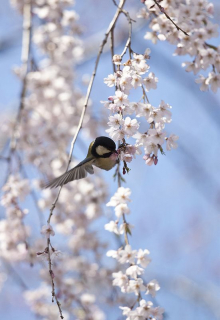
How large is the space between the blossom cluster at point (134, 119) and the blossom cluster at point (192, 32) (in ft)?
1.74

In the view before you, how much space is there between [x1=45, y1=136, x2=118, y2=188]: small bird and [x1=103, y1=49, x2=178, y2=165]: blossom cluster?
10 centimetres

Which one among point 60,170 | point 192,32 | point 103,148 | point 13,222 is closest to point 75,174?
point 103,148

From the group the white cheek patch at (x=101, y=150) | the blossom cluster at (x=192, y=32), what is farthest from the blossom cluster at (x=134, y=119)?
the blossom cluster at (x=192, y=32)

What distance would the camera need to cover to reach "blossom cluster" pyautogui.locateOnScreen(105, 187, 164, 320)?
165 cm

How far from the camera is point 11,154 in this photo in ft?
8.80

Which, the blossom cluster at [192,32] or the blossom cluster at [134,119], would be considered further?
the blossom cluster at [192,32]

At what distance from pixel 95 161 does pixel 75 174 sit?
0.26 meters

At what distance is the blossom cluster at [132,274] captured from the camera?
1646 millimetres

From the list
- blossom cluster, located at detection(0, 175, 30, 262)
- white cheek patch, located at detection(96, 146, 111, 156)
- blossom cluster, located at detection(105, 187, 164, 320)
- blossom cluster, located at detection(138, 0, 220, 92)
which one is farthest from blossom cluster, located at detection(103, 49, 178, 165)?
blossom cluster, located at detection(0, 175, 30, 262)

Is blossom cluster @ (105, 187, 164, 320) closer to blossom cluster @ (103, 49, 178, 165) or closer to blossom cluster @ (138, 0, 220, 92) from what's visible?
blossom cluster @ (103, 49, 178, 165)

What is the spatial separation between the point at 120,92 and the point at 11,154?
133cm

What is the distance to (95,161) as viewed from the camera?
2010 mm

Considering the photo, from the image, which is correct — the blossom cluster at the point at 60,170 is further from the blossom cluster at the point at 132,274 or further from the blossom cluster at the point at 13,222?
the blossom cluster at the point at 132,274

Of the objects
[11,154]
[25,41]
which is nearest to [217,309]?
[11,154]
